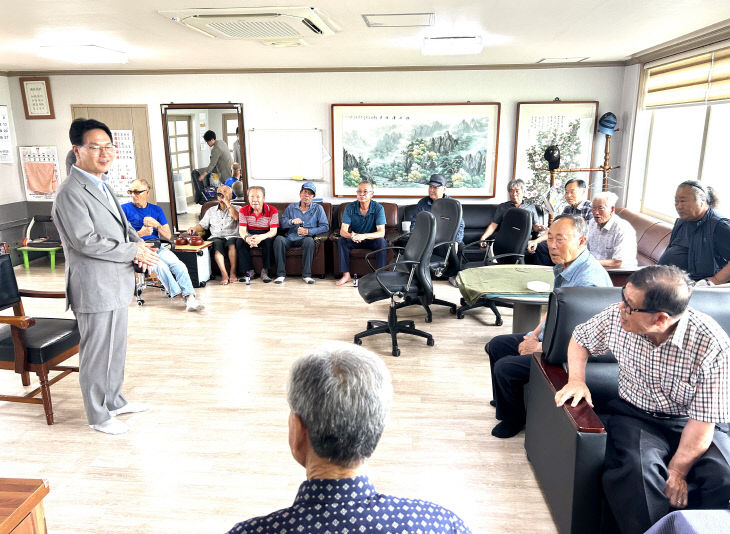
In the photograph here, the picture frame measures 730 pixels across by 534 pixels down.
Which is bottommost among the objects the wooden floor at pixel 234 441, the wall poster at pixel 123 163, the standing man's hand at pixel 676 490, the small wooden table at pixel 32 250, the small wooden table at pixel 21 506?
the wooden floor at pixel 234 441

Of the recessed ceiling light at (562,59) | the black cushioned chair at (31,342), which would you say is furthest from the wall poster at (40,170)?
the recessed ceiling light at (562,59)

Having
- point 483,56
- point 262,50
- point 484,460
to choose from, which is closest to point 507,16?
point 483,56

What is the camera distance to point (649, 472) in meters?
1.88

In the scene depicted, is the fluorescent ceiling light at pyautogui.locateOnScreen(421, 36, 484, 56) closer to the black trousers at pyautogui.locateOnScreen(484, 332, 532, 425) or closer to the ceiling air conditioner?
the ceiling air conditioner

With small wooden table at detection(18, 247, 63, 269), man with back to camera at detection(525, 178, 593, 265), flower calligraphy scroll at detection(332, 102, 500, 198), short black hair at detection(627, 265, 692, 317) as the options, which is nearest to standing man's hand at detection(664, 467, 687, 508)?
short black hair at detection(627, 265, 692, 317)

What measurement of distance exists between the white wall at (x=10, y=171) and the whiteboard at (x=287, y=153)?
3.36 m

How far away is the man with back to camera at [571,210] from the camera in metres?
5.13

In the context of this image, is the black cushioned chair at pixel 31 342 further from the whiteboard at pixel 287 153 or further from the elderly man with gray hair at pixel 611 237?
the whiteboard at pixel 287 153

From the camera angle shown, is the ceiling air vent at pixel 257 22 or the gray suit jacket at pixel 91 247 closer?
the gray suit jacket at pixel 91 247

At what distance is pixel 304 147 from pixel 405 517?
6497 mm

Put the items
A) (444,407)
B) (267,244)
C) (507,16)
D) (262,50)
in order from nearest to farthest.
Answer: (444,407) → (507,16) → (262,50) → (267,244)

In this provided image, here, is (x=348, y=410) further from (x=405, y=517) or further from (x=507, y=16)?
(x=507, y=16)

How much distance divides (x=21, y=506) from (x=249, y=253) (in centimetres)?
499

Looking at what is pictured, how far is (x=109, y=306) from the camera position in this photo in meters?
2.87
